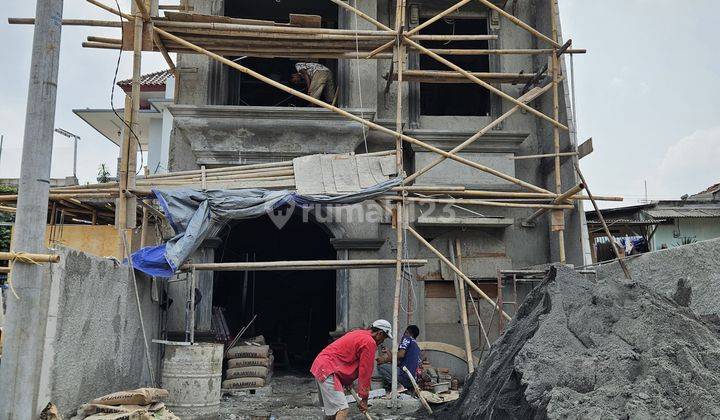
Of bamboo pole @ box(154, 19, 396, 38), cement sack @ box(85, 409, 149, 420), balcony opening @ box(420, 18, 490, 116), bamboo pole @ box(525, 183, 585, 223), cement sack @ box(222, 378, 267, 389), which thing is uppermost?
balcony opening @ box(420, 18, 490, 116)

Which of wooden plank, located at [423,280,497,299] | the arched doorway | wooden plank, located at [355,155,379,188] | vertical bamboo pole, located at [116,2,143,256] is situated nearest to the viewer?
vertical bamboo pole, located at [116,2,143,256]

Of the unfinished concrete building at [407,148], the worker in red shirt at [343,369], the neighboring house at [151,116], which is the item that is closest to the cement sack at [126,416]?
the worker in red shirt at [343,369]

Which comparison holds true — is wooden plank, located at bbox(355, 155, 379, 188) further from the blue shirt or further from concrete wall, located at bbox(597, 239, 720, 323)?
concrete wall, located at bbox(597, 239, 720, 323)

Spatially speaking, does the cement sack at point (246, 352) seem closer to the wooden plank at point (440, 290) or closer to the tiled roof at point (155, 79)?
the wooden plank at point (440, 290)

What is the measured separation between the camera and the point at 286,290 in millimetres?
16750

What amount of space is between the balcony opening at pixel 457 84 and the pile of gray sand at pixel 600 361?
21.6ft

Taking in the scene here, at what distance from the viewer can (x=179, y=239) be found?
352 inches

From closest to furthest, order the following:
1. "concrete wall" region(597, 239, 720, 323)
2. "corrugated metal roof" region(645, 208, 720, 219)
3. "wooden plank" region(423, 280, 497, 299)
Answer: "concrete wall" region(597, 239, 720, 323) → "wooden plank" region(423, 280, 497, 299) → "corrugated metal roof" region(645, 208, 720, 219)

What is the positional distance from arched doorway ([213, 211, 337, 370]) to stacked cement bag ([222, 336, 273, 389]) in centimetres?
491

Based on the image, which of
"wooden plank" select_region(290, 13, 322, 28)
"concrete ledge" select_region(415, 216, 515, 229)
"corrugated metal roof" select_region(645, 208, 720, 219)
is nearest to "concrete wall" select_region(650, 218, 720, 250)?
"corrugated metal roof" select_region(645, 208, 720, 219)

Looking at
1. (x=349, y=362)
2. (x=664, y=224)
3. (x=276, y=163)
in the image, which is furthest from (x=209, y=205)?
(x=664, y=224)

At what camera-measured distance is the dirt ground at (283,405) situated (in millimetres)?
8555

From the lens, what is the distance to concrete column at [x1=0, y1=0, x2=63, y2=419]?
504 cm

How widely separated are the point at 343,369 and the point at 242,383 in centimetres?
397
